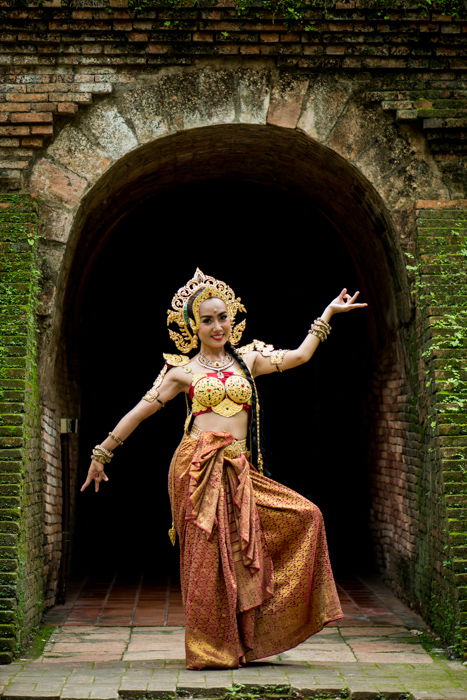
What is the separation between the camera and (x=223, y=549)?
5230 millimetres

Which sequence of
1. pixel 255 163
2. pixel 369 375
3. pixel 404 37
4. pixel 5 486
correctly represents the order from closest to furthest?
pixel 5 486, pixel 404 37, pixel 255 163, pixel 369 375

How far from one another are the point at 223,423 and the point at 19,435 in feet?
4.76

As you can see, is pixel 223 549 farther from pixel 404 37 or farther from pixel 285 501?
pixel 404 37

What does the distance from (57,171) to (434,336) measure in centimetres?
308

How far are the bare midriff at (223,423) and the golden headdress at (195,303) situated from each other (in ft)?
1.49

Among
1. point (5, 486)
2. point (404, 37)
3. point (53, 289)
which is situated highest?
point (404, 37)

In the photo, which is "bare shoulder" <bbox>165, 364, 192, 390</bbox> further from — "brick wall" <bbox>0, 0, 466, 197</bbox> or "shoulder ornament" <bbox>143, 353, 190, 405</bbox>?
"brick wall" <bbox>0, 0, 466, 197</bbox>

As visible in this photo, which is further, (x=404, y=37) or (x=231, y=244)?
(x=231, y=244)

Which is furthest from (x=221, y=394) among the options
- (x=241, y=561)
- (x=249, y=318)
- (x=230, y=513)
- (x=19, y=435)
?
(x=249, y=318)

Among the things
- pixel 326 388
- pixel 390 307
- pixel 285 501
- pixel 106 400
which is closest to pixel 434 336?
pixel 390 307

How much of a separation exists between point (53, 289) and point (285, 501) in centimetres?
248

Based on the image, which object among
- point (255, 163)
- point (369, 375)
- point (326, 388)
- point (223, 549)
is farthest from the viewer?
point (326, 388)

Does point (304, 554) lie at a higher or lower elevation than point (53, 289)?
lower

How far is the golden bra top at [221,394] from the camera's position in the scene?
18.0 ft
